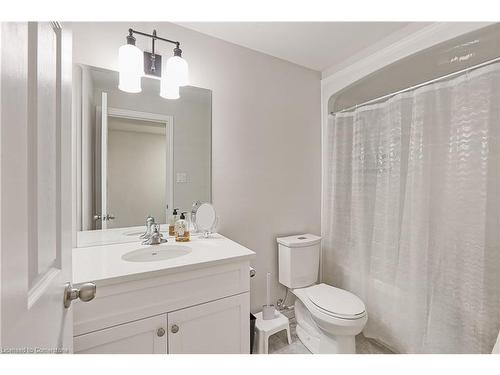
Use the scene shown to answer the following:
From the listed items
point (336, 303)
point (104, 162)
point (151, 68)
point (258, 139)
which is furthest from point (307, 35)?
point (336, 303)

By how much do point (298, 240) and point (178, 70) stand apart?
56.3 inches

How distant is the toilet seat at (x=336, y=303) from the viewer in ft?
4.42

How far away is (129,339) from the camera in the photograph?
92 centimetres

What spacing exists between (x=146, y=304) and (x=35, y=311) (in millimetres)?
595

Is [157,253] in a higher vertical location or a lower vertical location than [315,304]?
higher

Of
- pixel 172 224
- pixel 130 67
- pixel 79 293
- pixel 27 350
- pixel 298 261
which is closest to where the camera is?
pixel 27 350

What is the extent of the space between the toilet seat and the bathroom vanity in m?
0.53

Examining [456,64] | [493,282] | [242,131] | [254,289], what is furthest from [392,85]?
[254,289]

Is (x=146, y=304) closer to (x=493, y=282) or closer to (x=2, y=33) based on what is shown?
(x=2, y=33)

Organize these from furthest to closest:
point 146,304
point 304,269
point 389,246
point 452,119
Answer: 1. point 304,269
2. point 389,246
3. point 452,119
4. point 146,304

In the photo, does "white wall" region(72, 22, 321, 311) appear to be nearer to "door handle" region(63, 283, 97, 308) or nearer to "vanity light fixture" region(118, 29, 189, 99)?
"vanity light fixture" region(118, 29, 189, 99)

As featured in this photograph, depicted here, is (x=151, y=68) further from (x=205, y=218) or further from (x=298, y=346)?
(x=298, y=346)

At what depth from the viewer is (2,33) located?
30cm

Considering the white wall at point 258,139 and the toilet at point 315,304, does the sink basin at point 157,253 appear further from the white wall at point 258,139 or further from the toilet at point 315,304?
the toilet at point 315,304
